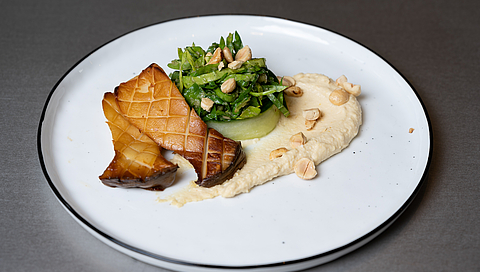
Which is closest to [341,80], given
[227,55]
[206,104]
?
[227,55]

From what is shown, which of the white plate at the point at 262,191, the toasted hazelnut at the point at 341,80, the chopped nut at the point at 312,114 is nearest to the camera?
the white plate at the point at 262,191

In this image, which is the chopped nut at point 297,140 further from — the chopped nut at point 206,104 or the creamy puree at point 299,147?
the chopped nut at point 206,104

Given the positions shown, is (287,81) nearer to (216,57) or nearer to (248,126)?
(248,126)

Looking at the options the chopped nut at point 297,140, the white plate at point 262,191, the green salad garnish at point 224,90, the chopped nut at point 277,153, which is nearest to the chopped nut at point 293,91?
the green salad garnish at point 224,90

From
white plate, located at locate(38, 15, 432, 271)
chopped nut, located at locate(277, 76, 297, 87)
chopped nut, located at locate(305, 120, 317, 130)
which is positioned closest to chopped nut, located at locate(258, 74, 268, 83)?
chopped nut, located at locate(277, 76, 297, 87)

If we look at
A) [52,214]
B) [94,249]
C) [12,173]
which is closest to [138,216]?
[94,249]

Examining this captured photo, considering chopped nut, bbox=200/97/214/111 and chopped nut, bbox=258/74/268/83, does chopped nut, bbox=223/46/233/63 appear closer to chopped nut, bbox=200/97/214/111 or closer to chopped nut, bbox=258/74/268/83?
chopped nut, bbox=258/74/268/83
